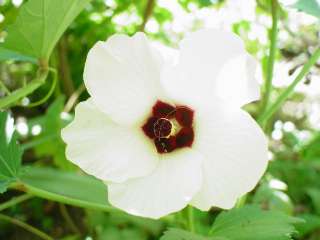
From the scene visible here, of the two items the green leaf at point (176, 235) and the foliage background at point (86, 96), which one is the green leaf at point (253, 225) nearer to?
the green leaf at point (176, 235)

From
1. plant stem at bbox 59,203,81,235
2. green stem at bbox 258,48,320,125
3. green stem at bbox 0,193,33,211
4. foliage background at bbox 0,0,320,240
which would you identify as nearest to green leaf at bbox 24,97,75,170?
foliage background at bbox 0,0,320,240

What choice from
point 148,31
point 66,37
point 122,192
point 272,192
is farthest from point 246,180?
point 66,37

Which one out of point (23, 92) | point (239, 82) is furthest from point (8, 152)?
point (239, 82)

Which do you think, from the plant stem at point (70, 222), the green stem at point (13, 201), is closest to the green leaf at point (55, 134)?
the plant stem at point (70, 222)

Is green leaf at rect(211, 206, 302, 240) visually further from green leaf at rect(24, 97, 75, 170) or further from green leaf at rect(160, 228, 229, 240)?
green leaf at rect(24, 97, 75, 170)

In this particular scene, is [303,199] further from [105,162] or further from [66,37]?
[105,162]

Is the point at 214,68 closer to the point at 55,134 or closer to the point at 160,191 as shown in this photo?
the point at 160,191
